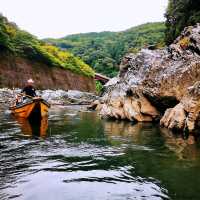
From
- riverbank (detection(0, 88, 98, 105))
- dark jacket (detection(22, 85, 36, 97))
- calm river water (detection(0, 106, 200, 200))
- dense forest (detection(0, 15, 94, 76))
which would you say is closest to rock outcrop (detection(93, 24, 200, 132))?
calm river water (detection(0, 106, 200, 200))

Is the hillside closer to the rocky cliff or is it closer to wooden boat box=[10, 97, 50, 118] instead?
the rocky cliff

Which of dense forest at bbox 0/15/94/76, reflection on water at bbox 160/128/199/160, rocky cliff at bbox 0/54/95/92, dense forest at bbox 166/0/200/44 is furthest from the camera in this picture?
dense forest at bbox 0/15/94/76

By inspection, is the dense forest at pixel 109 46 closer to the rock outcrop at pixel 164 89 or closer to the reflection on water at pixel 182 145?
the rock outcrop at pixel 164 89

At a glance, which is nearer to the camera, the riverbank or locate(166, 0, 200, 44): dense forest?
locate(166, 0, 200, 44): dense forest

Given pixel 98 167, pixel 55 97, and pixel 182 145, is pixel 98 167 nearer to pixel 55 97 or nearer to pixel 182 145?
pixel 182 145

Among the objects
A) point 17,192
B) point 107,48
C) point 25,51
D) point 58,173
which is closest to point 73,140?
point 58,173

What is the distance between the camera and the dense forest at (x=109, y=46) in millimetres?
102562

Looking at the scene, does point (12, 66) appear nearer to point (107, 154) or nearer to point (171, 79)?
point (171, 79)

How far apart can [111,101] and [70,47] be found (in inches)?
5150

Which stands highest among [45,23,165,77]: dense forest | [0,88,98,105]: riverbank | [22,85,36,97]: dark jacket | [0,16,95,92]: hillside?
[45,23,165,77]: dense forest

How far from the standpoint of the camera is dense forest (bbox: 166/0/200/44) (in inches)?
1226

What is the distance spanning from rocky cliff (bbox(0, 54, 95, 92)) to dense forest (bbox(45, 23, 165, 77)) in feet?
34.2

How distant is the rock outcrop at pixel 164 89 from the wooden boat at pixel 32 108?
394 centimetres

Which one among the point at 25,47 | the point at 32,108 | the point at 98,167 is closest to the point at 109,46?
the point at 25,47
